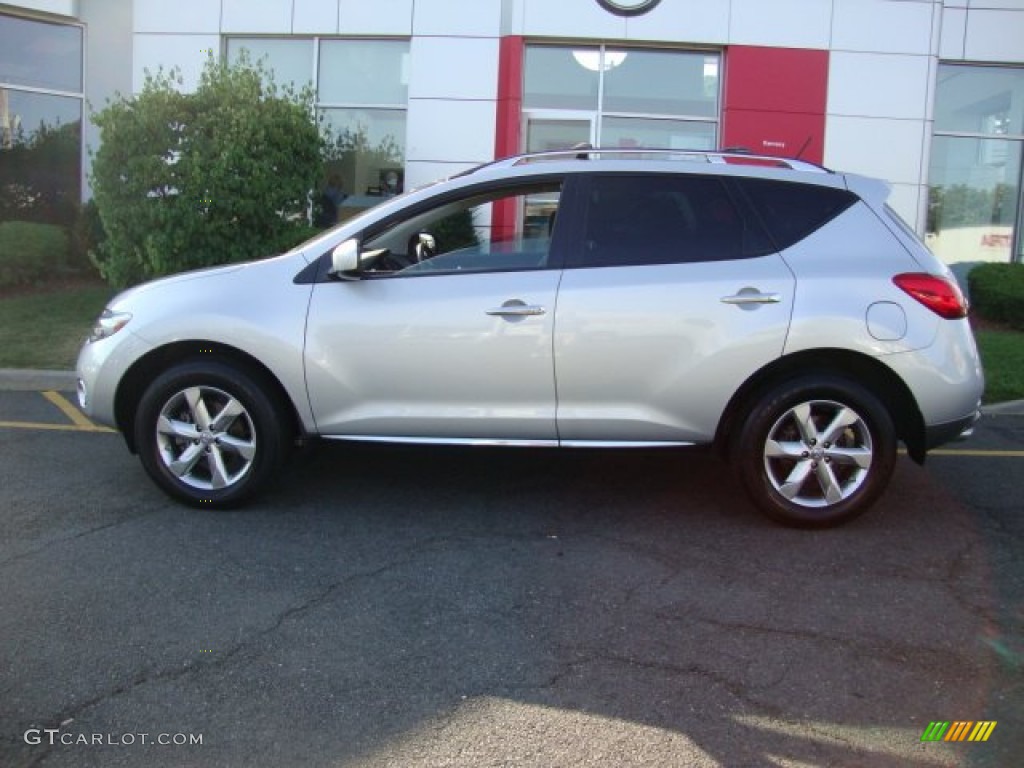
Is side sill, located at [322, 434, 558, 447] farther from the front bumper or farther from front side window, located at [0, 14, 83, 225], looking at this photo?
front side window, located at [0, 14, 83, 225]

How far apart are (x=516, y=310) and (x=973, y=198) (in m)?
10.9

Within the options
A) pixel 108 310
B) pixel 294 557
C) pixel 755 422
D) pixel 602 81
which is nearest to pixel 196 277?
pixel 108 310

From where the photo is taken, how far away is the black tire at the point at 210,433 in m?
4.98

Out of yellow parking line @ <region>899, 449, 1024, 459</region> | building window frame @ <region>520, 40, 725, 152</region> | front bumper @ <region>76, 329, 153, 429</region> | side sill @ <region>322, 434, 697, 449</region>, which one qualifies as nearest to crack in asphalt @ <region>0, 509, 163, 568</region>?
front bumper @ <region>76, 329, 153, 429</region>

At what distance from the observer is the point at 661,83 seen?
1266cm

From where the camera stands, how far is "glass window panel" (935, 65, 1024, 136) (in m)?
13.1

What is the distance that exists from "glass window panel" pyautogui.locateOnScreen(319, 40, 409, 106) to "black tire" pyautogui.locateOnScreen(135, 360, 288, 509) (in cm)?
874

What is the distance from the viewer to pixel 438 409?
4.92 m

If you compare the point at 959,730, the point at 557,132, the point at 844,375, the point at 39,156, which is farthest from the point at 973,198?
the point at 39,156

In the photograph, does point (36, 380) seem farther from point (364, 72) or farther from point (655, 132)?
point (655, 132)

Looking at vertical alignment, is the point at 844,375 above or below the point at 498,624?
above

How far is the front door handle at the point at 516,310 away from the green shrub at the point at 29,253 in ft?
29.8

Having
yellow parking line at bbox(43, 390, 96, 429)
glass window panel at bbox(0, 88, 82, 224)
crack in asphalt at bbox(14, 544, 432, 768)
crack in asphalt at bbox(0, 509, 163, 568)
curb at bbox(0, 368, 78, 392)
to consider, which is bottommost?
crack in asphalt at bbox(14, 544, 432, 768)

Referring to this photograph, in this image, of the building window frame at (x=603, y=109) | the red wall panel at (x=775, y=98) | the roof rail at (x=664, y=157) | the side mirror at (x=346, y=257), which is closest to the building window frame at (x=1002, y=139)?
the red wall panel at (x=775, y=98)
